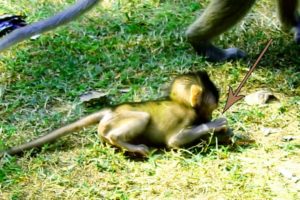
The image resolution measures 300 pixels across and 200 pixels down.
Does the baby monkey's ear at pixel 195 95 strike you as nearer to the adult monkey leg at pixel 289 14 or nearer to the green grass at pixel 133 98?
the green grass at pixel 133 98

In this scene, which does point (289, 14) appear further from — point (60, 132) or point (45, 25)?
point (60, 132)

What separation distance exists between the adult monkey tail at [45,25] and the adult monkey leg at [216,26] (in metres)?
0.82

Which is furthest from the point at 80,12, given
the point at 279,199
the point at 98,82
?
the point at 279,199

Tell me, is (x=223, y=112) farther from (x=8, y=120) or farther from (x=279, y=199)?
Answer: (x=8, y=120)

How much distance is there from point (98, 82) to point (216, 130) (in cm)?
130

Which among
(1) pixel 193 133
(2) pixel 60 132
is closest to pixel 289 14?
(1) pixel 193 133

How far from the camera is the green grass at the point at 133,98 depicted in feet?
12.4

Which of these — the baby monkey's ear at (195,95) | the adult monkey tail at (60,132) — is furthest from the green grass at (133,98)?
the baby monkey's ear at (195,95)

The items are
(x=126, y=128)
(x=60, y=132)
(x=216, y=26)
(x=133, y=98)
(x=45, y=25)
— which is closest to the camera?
(x=126, y=128)

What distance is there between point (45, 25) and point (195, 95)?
60.0 inches

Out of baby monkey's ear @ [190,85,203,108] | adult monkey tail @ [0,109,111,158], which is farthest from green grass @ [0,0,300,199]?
baby monkey's ear @ [190,85,203,108]

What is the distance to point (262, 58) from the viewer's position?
17.7 ft

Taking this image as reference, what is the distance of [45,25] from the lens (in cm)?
502

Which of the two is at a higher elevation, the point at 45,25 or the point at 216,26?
the point at 45,25
